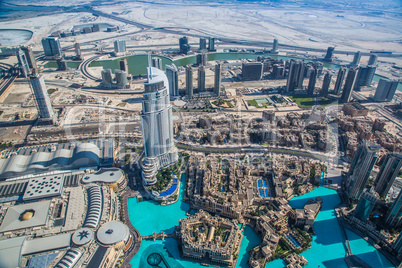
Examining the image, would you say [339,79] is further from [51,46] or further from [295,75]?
[51,46]

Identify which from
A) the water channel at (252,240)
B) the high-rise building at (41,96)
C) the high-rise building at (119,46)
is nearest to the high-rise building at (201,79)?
the high-rise building at (41,96)

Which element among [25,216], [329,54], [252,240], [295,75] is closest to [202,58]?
[295,75]

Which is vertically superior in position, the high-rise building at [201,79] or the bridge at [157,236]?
the high-rise building at [201,79]

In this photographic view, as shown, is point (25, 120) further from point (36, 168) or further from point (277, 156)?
point (277, 156)

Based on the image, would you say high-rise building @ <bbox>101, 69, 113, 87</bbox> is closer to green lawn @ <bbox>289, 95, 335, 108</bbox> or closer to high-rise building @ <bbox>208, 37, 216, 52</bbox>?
high-rise building @ <bbox>208, 37, 216, 52</bbox>

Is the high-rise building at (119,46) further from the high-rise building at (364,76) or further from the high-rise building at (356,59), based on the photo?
the high-rise building at (356,59)

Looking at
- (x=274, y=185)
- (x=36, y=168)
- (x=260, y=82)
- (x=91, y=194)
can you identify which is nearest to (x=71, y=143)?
(x=36, y=168)
